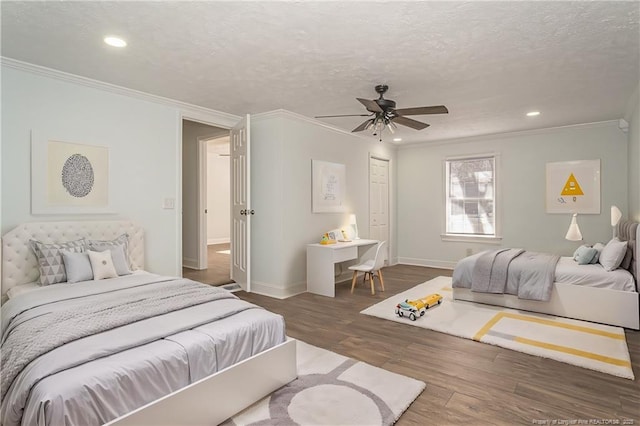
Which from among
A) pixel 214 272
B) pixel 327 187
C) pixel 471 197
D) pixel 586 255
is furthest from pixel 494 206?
pixel 214 272

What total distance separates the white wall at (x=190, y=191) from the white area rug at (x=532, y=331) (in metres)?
3.94

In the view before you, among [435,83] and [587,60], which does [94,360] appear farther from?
[587,60]

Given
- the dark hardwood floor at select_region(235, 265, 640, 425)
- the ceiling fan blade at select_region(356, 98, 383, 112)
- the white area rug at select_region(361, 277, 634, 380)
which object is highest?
the ceiling fan blade at select_region(356, 98, 383, 112)

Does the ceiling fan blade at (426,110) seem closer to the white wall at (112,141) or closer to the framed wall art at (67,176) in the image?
the white wall at (112,141)

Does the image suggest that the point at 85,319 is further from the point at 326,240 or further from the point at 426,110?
the point at 326,240

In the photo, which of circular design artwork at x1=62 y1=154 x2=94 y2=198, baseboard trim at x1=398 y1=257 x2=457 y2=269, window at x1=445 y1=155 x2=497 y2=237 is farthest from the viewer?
baseboard trim at x1=398 y1=257 x2=457 y2=269

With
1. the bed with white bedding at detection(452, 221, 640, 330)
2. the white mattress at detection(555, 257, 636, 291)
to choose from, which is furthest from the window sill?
the white mattress at detection(555, 257, 636, 291)

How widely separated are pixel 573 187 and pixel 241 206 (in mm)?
5214

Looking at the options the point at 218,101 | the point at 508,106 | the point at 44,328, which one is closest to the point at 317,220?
the point at 218,101

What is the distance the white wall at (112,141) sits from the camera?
10.6 ft

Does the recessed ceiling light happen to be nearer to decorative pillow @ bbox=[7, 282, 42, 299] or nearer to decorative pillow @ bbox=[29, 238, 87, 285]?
decorative pillow @ bbox=[29, 238, 87, 285]

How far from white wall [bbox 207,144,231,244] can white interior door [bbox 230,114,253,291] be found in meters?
5.42

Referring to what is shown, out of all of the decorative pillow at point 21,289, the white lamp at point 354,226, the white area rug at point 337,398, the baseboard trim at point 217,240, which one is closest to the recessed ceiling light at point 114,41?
the decorative pillow at point 21,289

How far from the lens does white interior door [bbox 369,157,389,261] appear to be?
6.81 meters
